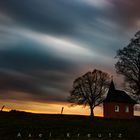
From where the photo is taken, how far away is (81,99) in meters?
109

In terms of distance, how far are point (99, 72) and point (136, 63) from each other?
25693 mm

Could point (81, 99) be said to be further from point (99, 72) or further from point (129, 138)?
point (129, 138)

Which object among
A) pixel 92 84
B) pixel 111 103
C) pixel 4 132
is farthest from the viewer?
pixel 92 84

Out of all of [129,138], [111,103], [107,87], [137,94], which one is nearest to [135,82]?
[137,94]

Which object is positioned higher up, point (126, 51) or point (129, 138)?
point (126, 51)

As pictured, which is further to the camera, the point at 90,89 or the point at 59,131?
the point at 90,89

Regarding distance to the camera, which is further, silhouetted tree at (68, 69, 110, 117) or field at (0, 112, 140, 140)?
silhouetted tree at (68, 69, 110, 117)

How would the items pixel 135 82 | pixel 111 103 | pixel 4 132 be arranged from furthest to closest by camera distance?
pixel 111 103 → pixel 135 82 → pixel 4 132

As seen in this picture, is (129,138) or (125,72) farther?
(125,72)

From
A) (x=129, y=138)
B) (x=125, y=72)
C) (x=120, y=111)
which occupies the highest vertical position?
(x=125, y=72)

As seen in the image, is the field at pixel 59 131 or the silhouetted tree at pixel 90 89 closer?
the field at pixel 59 131

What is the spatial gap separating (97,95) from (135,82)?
2327 cm

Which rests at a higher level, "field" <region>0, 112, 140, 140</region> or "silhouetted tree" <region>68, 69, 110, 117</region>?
"silhouetted tree" <region>68, 69, 110, 117</region>

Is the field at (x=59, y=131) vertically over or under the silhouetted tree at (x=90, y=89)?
under
